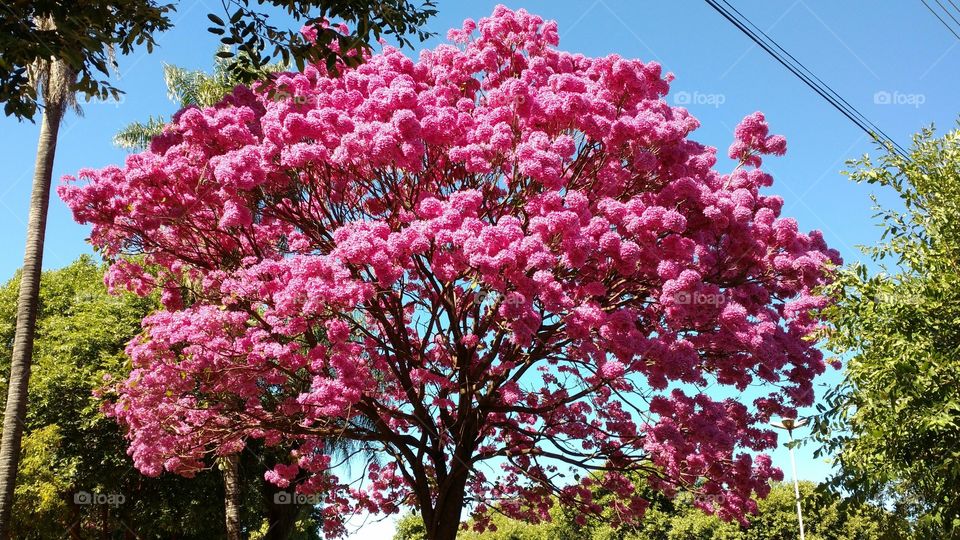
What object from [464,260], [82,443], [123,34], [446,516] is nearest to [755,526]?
[446,516]

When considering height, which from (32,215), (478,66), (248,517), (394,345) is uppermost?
(478,66)

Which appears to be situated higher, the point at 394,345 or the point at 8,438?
the point at 394,345

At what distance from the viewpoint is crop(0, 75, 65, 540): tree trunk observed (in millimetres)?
11703

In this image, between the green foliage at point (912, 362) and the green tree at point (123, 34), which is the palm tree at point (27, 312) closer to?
the green tree at point (123, 34)

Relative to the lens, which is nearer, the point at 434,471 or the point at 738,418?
the point at 738,418

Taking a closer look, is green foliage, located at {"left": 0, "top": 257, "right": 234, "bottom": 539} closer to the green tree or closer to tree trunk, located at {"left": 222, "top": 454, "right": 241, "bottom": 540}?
tree trunk, located at {"left": 222, "top": 454, "right": 241, "bottom": 540}

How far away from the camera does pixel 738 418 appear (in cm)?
1054

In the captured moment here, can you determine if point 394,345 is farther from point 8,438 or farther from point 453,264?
point 8,438

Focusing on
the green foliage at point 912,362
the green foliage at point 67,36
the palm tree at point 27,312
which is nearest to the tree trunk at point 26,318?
the palm tree at point 27,312

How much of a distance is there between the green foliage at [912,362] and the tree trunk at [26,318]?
11891 millimetres

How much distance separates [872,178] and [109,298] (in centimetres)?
2157

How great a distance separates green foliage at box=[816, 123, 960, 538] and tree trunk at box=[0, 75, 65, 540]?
39.0 feet

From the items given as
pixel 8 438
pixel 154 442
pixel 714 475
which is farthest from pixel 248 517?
pixel 714 475

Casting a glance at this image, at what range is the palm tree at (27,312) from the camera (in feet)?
38.4
